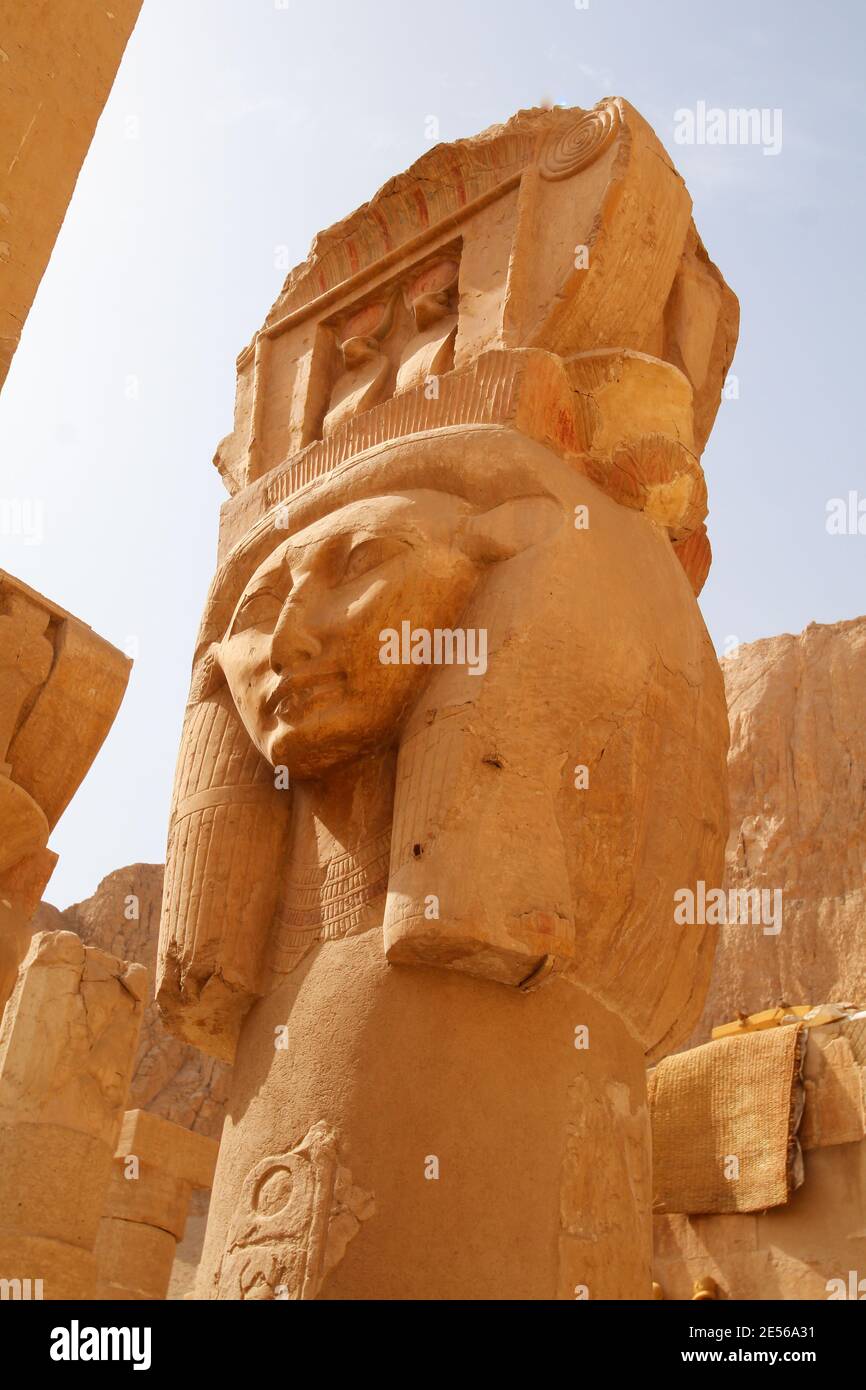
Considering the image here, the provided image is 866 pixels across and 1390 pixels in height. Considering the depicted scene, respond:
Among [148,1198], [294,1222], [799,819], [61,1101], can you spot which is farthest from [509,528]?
[799,819]

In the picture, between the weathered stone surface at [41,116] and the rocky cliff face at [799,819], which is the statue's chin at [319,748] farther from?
the rocky cliff face at [799,819]

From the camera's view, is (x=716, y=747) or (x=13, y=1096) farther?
(x=13, y=1096)

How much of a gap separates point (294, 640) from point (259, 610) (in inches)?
15.6

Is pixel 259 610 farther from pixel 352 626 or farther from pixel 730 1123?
pixel 730 1123

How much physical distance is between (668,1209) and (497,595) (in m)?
2.58

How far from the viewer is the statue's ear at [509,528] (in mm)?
4133

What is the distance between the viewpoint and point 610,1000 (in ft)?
12.8

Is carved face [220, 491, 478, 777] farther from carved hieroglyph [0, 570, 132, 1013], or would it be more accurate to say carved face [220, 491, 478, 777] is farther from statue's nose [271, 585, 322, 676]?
carved hieroglyph [0, 570, 132, 1013]

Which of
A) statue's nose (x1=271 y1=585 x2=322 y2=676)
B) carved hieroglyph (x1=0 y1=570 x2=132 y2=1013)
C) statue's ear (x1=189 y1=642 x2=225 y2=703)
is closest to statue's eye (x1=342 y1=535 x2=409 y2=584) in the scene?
statue's nose (x1=271 y1=585 x2=322 y2=676)

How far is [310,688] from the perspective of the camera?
13.5 feet

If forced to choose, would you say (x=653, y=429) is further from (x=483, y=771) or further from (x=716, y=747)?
(x=483, y=771)

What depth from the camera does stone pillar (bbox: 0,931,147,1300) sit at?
7.60m

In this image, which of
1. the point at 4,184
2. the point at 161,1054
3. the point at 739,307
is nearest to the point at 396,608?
the point at 4,184

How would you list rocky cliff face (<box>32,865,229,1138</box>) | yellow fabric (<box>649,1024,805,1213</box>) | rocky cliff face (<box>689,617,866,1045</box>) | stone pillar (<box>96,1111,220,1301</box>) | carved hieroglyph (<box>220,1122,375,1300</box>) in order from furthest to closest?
rocky cliff face (<box>32,865,229,1138</box>) → rocky cliff face (<box>689,617,866,1045</box>) → stone pillar (<box>96,1111,220,1301</box>) → yellow fabric (<box>649,1024,805,1213</box>) → carved hieroglyph (<box>220,1122,375,1300</box>)
